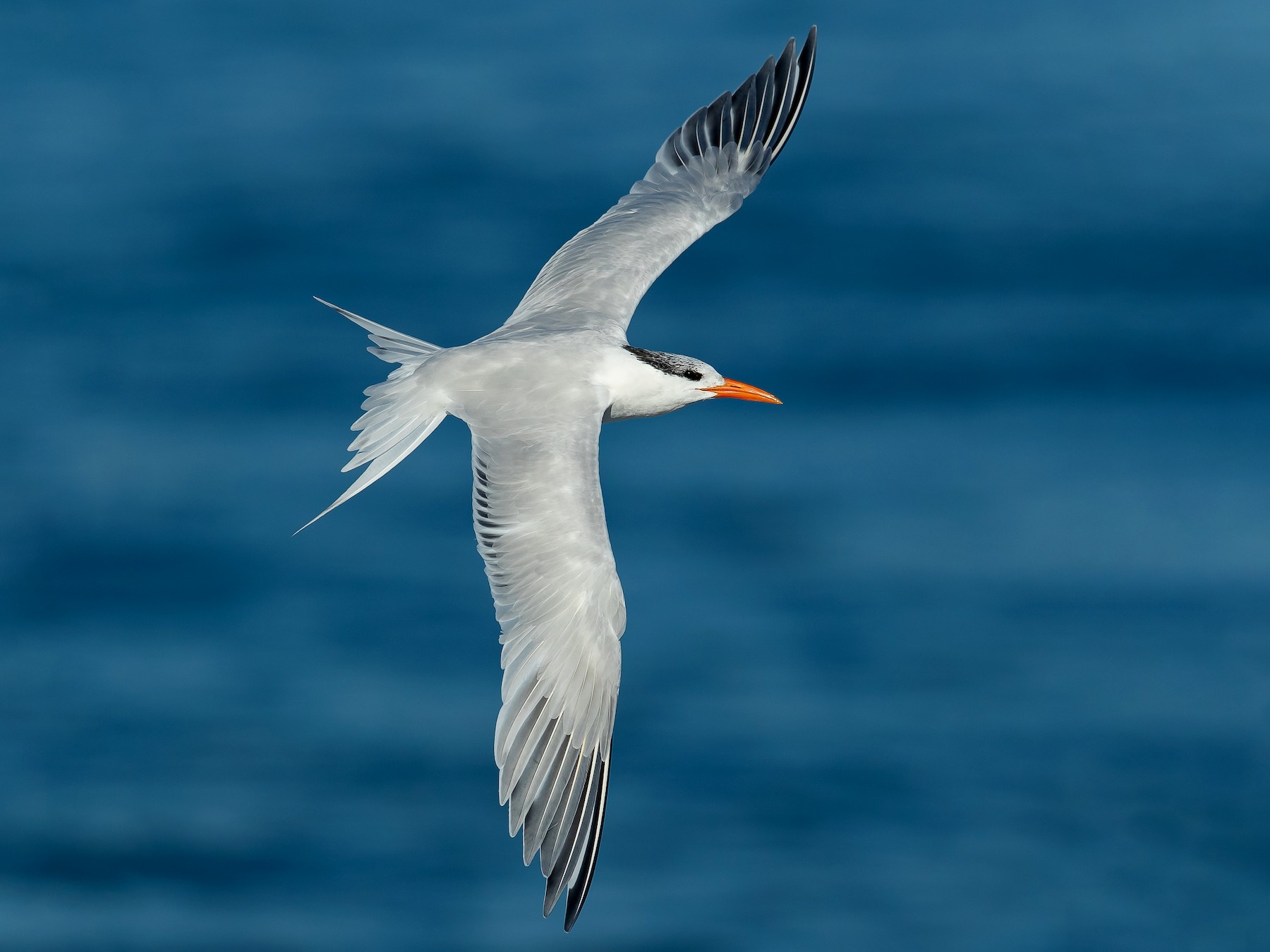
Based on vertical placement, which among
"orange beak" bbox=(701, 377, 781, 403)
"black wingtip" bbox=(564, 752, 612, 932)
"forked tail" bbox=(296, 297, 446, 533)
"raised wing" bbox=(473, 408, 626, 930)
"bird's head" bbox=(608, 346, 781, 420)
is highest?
"orange beak" bbox=(701, 377, 781, 403)

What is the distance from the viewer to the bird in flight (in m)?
9.30

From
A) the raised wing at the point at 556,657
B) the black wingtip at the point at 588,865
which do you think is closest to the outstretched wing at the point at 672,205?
the raised wing at the point at 556,657

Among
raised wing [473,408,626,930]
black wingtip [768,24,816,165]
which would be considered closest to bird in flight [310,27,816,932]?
raised wing [473,408,626,930]

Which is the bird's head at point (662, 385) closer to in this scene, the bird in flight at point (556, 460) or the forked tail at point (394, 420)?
the bird in flight at point (556, 460)

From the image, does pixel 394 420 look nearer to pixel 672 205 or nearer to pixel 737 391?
pixel 737 391

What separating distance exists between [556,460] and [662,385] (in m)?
1.26

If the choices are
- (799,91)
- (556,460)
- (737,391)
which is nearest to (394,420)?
(556,460)

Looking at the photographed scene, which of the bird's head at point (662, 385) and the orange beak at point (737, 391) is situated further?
the orange beak at point (737, 391)

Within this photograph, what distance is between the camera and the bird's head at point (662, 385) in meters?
10.6

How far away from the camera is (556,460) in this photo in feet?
32.2

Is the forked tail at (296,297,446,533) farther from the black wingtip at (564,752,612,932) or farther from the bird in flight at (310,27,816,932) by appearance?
the black wingtip at (564,752,612,932)

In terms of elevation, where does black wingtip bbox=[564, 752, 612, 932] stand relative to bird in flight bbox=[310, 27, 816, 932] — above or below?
below

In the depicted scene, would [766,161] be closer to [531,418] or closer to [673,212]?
[673,212]

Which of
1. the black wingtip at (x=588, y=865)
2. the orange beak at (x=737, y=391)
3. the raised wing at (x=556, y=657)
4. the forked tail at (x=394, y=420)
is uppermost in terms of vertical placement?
the orange beak at (x=737, y=391)
